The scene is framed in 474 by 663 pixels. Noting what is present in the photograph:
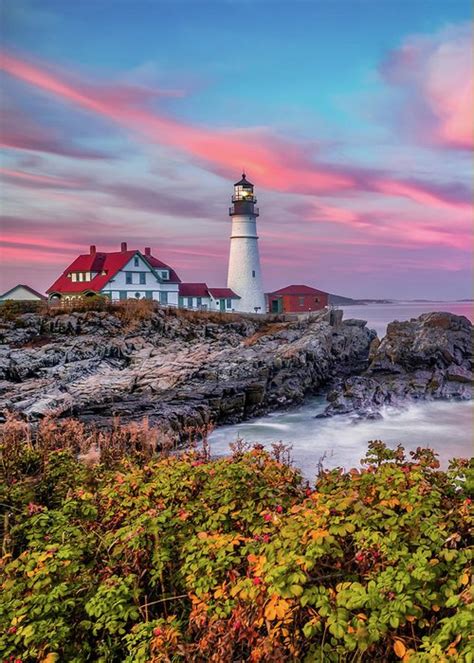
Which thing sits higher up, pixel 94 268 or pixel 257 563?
pixel 94 268

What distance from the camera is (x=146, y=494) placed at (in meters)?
4.33

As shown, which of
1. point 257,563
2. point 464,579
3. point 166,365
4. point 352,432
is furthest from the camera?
point 166,365

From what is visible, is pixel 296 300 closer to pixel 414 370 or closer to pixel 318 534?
pixel 414 370

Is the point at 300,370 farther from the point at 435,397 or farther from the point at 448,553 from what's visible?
the point at 448,553

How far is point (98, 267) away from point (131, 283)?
3.24 m

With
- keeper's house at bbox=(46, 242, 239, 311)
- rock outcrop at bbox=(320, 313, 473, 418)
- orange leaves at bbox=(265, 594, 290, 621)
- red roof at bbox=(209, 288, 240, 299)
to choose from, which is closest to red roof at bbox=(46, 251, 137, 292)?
keeper's house at bbox=(46, 242, 239, 311)

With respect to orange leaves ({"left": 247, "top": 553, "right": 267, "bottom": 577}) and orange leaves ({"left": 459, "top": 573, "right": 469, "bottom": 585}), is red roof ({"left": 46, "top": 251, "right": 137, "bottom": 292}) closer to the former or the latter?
orange leaves ({"left": 247, "top": 553, "right": 267, "bottom": 577})

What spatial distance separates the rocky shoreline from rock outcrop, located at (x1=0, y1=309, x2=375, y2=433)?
0.05 meters

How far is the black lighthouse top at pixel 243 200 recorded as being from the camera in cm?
4166

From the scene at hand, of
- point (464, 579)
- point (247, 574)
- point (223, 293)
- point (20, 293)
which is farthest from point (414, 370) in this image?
point (20, 293)

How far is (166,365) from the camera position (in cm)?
2133

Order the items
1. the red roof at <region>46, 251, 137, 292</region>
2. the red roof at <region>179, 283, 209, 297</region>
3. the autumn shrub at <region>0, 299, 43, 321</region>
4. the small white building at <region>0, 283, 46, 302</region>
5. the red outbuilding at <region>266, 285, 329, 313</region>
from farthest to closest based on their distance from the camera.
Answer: the red outbuilding at <region>266, 285, 329, 313</region> < the red roof at <region>179, 283, 209, 297</region> < the small white building at <region>0, 283, 46, 302</region> < the red roof at <region>46, 251, 137, 292</region> < the autumn shrub at <region>0, 299, 43, 321</region>

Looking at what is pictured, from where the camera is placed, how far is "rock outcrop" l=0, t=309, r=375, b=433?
640 inches

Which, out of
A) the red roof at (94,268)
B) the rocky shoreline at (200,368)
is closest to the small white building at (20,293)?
the red roof at (94,268)
